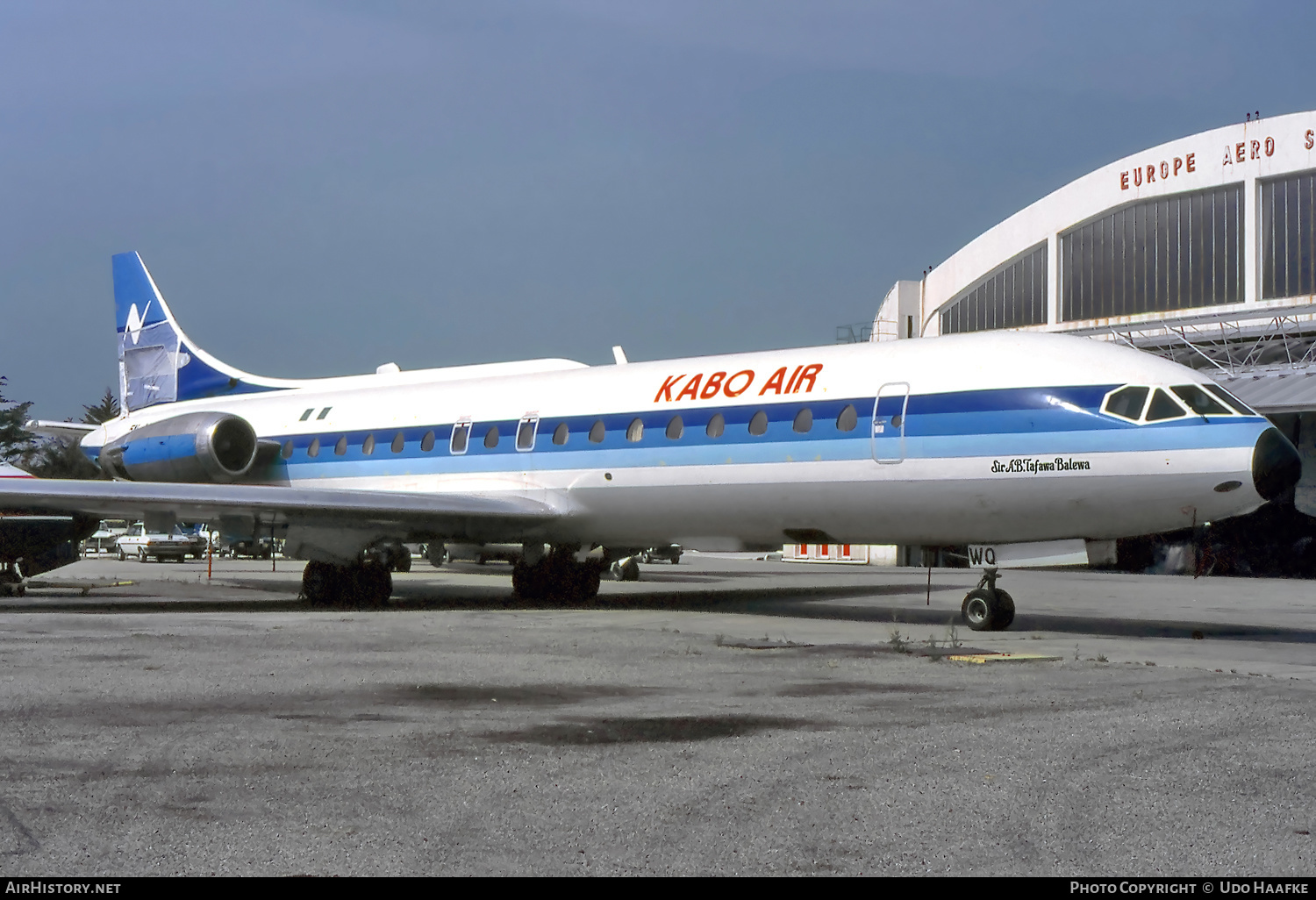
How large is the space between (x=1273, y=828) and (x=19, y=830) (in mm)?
4992

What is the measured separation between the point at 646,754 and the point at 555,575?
45.9 feet

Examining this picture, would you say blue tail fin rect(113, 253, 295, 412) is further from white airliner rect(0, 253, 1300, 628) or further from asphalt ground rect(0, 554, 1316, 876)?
asphalt ground rect(0, 554, 1316, 876)

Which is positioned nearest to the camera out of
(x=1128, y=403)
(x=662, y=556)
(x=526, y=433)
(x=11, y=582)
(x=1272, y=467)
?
(x=1272, y=467)

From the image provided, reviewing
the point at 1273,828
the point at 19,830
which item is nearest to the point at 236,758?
the point at 19,830

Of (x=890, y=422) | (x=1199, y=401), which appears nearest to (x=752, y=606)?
(x=890, y=422)

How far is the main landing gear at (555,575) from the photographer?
20.4 meters

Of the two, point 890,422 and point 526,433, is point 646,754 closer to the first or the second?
point 890,422

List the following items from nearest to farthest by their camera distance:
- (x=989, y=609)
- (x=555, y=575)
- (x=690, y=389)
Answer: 1. (x=989, y=609)
2. (x=690, y=389)
3. (x=555, y=575)

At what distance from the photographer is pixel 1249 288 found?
142 feet

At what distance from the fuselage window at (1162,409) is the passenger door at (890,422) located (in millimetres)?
2734

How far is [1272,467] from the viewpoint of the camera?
1274 centimetres

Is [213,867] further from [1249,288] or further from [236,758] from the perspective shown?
[1249,288]

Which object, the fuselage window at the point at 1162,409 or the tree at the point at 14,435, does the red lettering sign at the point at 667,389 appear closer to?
the fuselage window at the point at 1162,409

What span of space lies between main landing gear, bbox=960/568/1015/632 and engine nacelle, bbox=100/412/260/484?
1361 cm
